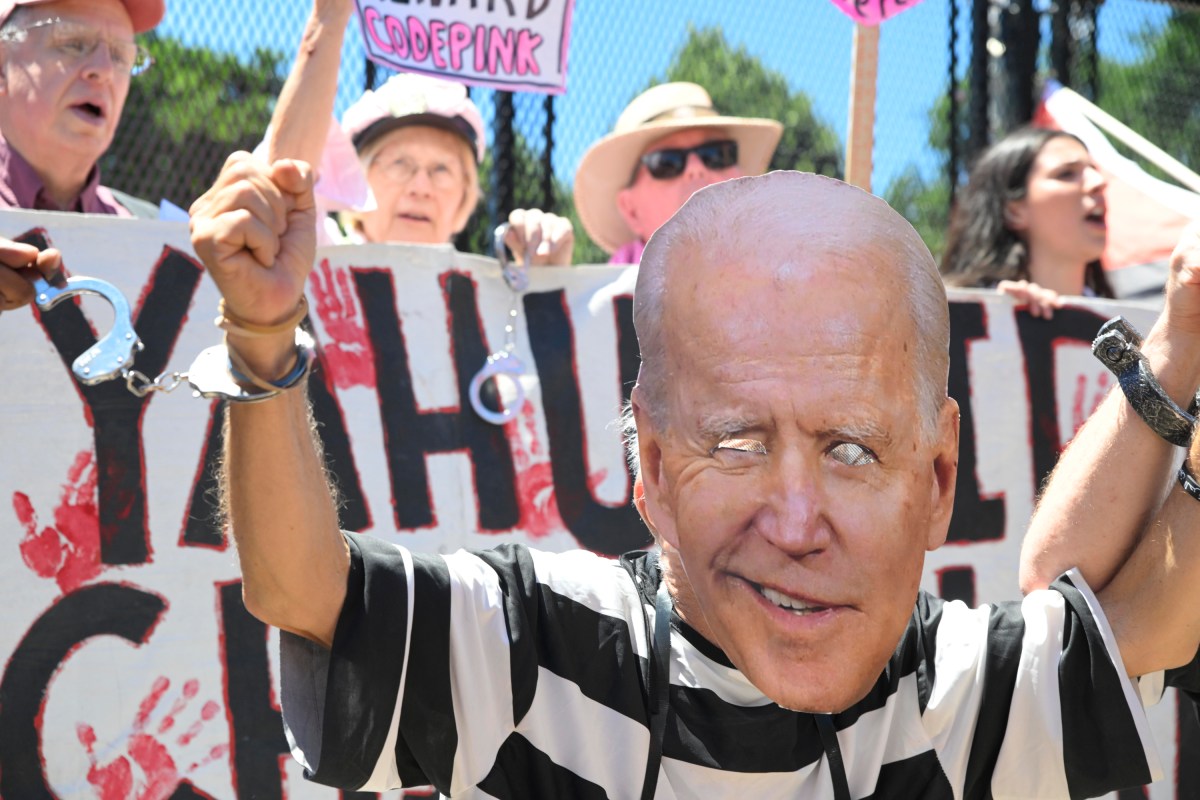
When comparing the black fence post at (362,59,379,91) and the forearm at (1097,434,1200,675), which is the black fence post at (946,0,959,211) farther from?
the forearm at (1097,434,1200,675)

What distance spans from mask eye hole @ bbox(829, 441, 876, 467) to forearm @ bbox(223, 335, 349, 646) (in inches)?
23.7

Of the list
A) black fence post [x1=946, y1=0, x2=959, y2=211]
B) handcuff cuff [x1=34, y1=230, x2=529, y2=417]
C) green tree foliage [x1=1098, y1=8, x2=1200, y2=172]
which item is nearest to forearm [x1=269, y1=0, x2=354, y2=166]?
handcuff cuff [x1=34, y1=230, x2=529, y2=417]

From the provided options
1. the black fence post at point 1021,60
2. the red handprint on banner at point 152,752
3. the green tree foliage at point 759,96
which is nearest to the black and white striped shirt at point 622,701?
the red handprint on banner at point 152,752

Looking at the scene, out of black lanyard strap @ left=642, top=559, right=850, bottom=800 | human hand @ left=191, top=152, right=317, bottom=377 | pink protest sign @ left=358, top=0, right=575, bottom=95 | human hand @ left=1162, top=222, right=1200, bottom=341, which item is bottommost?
black lanyard strap @ left=642, top=559, right=850, bottom=800

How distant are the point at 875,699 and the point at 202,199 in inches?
42.9

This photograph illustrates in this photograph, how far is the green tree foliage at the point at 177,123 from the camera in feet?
14.7

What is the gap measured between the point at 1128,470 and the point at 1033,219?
2.01m

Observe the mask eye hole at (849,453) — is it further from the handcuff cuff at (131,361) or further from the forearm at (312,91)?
the forearm at (312,91)

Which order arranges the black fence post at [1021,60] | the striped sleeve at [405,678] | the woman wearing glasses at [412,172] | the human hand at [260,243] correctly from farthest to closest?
the black fence post at [1021,60] < the woman wearing glasses at [412,172] < the striped sleeve at [405,678] < the human hand at [260,243]

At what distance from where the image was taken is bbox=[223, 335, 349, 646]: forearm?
1.57 meters

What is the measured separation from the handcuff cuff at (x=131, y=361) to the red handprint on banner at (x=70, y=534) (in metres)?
0.93

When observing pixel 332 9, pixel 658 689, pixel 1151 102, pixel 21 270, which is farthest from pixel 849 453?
pixel 1151 102

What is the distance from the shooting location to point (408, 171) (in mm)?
3701

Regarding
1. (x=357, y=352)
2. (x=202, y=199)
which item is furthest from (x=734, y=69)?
(x=202, y=199)
